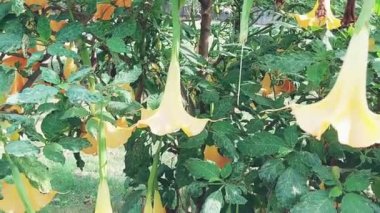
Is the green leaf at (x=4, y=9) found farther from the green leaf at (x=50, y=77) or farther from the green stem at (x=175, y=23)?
the green stem at (x=175, y=23)

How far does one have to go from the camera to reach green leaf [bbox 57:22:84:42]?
0.99 metres

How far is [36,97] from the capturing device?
35.0 inches

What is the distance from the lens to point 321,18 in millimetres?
1099

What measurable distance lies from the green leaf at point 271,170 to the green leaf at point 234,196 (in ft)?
0.14

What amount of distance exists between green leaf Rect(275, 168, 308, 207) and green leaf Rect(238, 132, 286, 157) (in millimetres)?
53

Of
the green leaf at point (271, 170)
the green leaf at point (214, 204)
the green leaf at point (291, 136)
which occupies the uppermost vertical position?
the green leaf at point (291, 136)

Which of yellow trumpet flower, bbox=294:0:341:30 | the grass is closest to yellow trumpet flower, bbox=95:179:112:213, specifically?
yellow trumpet flower, bbox=294:0:341:30

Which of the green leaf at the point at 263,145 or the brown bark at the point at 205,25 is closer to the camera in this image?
the green leaf at the point at 263,145

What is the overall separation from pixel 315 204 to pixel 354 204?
0.05m

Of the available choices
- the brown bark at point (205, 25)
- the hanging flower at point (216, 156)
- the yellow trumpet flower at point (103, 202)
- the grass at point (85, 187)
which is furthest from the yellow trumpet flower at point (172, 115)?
the grass at point (85, 187)

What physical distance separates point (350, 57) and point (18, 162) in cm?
58

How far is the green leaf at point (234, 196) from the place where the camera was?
1038mm

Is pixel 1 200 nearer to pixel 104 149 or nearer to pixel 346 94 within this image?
pixel 104 149

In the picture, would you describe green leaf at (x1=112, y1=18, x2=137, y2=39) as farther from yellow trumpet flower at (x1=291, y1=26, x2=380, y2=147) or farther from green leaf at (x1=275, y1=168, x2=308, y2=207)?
yellow trumpet flower at (x1=291, y1=26, x2=380, y2=147)
